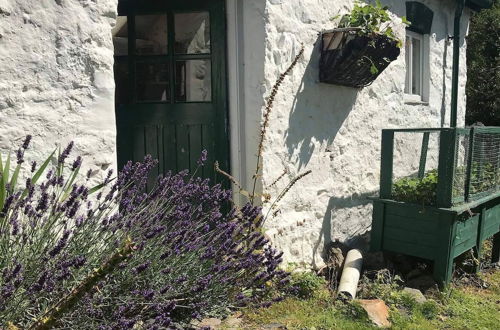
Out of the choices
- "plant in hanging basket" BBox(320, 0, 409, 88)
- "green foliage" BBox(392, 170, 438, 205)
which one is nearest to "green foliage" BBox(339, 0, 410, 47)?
"plant in hanging basket" BBox(320, 0, 409, 88)

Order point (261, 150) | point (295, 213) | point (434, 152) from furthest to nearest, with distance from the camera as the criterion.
→ point (434, 152), point (295, 213), point (261, 150)

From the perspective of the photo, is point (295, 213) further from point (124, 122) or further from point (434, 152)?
point (434, 152)

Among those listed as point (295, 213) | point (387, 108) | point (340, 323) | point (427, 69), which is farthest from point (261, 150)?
point (427, 69)

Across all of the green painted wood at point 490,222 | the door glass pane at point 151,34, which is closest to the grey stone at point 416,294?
the green painted wood at point 490,222

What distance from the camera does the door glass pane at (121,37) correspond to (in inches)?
159

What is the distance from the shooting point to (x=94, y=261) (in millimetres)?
2523

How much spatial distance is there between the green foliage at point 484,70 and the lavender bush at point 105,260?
810 cm

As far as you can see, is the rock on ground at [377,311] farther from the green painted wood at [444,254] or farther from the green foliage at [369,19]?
the green foliage at [369,19]

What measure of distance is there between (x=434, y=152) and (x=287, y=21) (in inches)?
89.9

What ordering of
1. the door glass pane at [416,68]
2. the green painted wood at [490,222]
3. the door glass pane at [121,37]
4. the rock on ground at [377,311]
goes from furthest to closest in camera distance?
the door glass pane at [416,68] → the green painted wood at [490,222] → the door glass pane at [121,37] → the rock on ground at [377,311]

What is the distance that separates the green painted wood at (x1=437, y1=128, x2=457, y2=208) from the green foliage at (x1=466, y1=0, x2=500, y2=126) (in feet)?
21.4

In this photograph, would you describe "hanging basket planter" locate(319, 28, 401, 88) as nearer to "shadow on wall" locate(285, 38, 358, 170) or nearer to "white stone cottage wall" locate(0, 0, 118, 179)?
"shadow on wall" locate(285, 38, 358, 170)

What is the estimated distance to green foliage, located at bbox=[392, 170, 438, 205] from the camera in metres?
4.41

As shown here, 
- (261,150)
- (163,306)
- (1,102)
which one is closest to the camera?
(163,306)
